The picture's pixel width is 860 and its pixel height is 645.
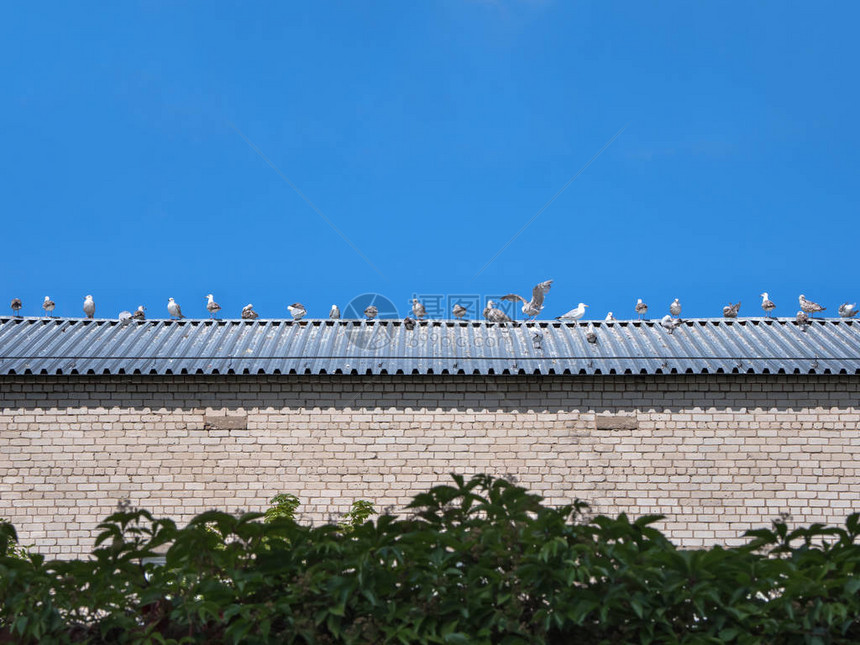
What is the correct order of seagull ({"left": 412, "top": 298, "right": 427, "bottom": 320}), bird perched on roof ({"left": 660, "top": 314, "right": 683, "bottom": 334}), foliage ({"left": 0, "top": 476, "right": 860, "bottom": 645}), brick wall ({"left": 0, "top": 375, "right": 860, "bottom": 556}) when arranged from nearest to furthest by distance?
foliage ({"left": 0, "top": 476, "right": 860, "bottom": 645})
brick wall ({"left": 0, "top": 375, "right": 860, "bottom": 556})
bird perched on roof ({"left": 660, "top": 314, "right": 683, "bottom": 334})
seagull ({"left": 412, "top": 298, "right": 427, "bottom": 320})

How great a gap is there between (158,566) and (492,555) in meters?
1.39

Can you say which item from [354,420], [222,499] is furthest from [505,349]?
[222,499]

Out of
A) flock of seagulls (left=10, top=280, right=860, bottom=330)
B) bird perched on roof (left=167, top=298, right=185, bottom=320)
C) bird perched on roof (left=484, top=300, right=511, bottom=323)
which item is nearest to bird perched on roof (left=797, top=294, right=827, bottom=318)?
flock of seagulls (left=10, top=280, right=860, bottom=330)

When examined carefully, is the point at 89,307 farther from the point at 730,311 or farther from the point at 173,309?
the point at 730,311

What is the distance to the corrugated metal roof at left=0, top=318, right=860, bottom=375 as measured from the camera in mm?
12930

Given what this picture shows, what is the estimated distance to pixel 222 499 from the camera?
12.5 metres

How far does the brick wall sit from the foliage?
346 inches

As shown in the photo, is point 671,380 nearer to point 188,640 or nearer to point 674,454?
point 674,454

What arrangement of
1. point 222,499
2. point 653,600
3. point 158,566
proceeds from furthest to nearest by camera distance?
point 222,499 → point 158,566 → point 653,600

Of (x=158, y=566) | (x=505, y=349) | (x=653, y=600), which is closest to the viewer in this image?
(x=653, y=600)

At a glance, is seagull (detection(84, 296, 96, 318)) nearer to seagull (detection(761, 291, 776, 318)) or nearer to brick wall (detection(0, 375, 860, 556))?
brick wall (detection(0, 375, 860, 556))

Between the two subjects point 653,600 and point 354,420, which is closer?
point 653,600

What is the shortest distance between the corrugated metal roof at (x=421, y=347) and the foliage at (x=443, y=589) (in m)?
9.09

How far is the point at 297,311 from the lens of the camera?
15703mm
